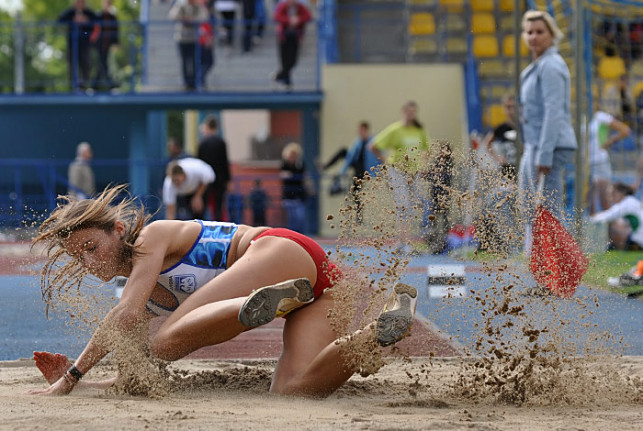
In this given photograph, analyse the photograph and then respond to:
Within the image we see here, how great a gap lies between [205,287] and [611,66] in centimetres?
1558

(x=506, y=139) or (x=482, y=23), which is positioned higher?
(x=482, y=23)

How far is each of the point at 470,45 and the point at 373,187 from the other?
14.9 meters

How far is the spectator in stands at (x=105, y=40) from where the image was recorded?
1842cm

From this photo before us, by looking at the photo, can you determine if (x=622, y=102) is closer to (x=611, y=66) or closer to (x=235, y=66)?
(x=611, y=66)

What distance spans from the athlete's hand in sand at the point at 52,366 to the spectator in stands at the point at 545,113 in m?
4.94

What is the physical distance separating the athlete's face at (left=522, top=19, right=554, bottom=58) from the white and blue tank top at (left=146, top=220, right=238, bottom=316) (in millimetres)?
4985

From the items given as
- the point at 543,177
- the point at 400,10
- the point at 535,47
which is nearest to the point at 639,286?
the point at 543,177

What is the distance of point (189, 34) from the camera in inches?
725

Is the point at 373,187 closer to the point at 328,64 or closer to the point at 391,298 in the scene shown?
the point at 391,298

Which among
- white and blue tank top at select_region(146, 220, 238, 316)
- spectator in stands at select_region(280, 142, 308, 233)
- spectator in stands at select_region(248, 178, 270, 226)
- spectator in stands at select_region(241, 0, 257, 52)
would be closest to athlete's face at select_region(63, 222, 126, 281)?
white and blue tank top at select_region(146, 220, 238, 316)

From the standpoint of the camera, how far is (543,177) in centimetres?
876

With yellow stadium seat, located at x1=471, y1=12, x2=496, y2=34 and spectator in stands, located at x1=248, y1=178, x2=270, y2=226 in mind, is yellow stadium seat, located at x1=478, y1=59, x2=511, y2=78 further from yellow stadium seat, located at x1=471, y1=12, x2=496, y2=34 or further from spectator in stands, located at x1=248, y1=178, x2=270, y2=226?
spectator in stands, located at x1=248, y1=178, x2=270, y2=226

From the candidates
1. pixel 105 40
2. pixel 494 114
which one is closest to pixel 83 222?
pixel 105 40

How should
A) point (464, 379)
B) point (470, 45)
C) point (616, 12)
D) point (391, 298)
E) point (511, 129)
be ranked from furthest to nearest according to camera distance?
1. point (470, 45)
2. point (616, 12)
3. point (511, 129)
4. point (464, 379)
5. point (391, 298)
